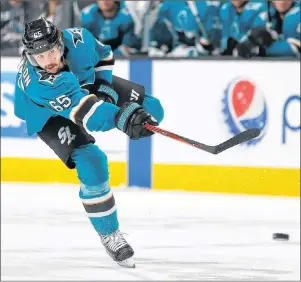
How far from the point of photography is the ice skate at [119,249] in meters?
3.96

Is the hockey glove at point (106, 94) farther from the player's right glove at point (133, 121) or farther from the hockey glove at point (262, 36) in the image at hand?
the hockey glove at point (262, 36)

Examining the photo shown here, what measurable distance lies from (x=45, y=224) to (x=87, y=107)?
184 centimetres

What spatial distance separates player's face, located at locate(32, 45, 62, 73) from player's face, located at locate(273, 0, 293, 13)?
2.84 meters

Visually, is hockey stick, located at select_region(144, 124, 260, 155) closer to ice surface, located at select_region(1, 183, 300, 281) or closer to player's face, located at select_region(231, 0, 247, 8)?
ice surface, located at select_region(1, 183, 300, 281)

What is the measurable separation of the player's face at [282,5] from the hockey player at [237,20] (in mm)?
92

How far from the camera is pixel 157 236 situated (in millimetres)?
4902

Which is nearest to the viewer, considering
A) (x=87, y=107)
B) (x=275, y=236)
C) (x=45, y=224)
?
(x=87, y=107)

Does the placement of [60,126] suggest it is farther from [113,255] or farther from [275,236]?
[275,236]

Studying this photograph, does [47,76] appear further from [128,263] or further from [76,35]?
[128,263]

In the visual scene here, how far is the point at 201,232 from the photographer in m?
5.02

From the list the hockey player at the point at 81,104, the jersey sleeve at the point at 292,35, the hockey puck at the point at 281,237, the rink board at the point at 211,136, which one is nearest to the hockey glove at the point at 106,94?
the hockey player at the point at 81,104

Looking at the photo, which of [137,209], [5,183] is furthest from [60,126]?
[5,183]

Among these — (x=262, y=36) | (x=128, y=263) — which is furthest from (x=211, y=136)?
(x=128, y=263)

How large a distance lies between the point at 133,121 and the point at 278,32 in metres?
2.90
